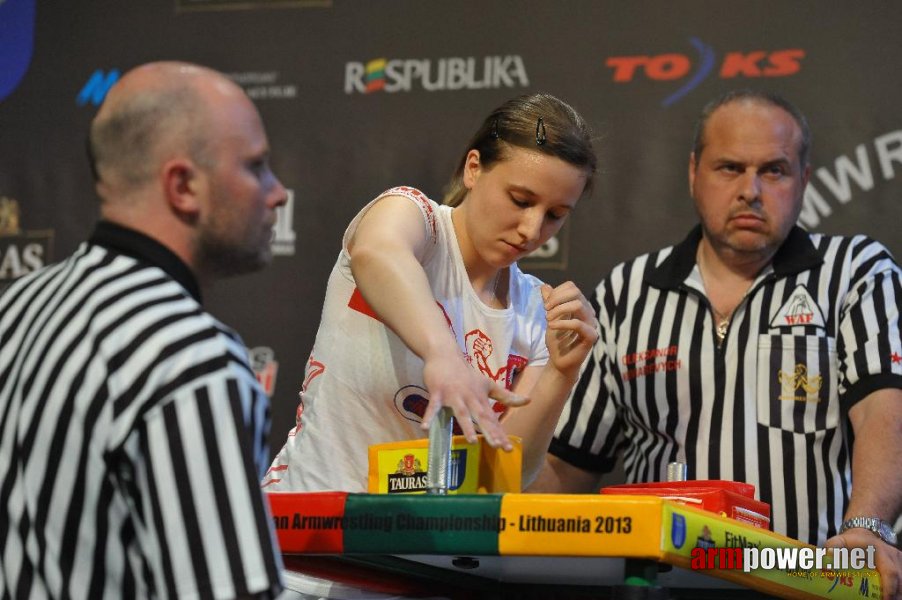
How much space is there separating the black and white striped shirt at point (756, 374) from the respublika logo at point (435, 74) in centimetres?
70

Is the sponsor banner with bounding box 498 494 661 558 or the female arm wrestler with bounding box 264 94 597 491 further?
the female arm wrestler with bounding box 264 94 597 491

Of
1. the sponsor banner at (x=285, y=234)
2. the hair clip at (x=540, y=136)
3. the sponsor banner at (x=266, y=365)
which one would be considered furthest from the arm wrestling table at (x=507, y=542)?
the sponsor banner at (x=285, y=234)

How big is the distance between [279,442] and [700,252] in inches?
51.7

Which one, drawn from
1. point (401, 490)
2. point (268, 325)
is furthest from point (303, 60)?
point (401, 490)

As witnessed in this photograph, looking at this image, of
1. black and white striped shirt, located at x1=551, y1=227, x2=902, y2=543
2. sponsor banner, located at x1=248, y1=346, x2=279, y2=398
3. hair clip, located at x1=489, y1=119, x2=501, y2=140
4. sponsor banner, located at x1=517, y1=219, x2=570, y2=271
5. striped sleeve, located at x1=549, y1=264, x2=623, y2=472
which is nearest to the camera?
hair clip, located at x1=489, y1=119, x2=501, y2=140

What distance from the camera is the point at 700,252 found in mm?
3012

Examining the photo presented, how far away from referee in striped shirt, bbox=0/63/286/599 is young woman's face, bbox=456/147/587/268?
84cm

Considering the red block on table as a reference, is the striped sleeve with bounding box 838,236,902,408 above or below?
above

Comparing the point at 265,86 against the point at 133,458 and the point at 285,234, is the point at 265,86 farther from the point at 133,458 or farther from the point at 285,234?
the point at 133,458

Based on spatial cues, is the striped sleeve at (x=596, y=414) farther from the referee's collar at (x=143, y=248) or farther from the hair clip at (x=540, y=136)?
the referee's collar at (x=143, y=248)

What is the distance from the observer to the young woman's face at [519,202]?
2.11 m

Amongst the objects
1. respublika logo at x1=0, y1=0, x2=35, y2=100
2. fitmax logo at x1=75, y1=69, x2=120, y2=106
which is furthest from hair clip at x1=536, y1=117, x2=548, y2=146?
respublika logo at x1=0, y1=0, x2=35, y2=100

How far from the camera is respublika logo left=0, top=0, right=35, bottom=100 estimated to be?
3.80 meters

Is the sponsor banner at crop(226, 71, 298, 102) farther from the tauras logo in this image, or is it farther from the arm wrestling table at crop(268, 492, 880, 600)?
the arm wrestling table at crop(268, 492, 880, 600)
